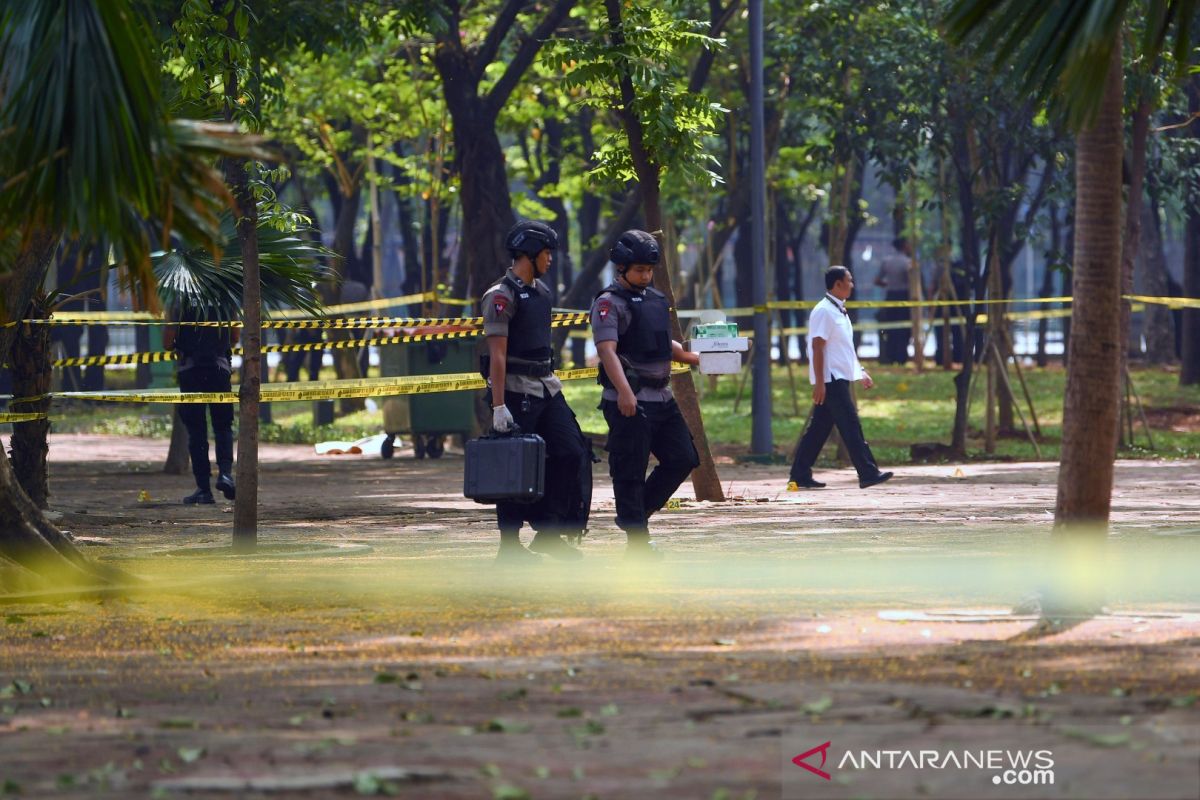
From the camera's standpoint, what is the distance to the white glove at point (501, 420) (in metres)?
10.7

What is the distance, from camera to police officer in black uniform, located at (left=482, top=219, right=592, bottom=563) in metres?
10.8

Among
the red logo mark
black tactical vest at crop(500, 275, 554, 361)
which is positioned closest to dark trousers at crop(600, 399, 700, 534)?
black tactical vest at crop(500, 275, 554, 361)

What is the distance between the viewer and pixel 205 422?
16.2m

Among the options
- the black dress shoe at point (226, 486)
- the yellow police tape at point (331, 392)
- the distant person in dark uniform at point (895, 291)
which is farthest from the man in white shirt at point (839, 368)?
the distant person in dark uniform at point (895, 291)

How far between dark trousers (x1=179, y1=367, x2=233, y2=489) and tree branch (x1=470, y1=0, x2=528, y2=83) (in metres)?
6.89

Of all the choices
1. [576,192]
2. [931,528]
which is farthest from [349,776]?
[576,192]

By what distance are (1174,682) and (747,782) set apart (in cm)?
200

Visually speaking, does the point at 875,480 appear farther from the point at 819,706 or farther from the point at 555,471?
the point at 819,706

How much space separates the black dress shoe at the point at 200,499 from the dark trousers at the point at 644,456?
5541 millimetres

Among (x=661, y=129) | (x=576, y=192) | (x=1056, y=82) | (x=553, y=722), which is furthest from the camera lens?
(x=576, y=192)

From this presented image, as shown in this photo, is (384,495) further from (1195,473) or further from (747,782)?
(747,782)

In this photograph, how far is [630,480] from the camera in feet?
36.6

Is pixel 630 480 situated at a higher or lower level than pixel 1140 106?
lower

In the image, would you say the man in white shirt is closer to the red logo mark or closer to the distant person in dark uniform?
the red logo mark
